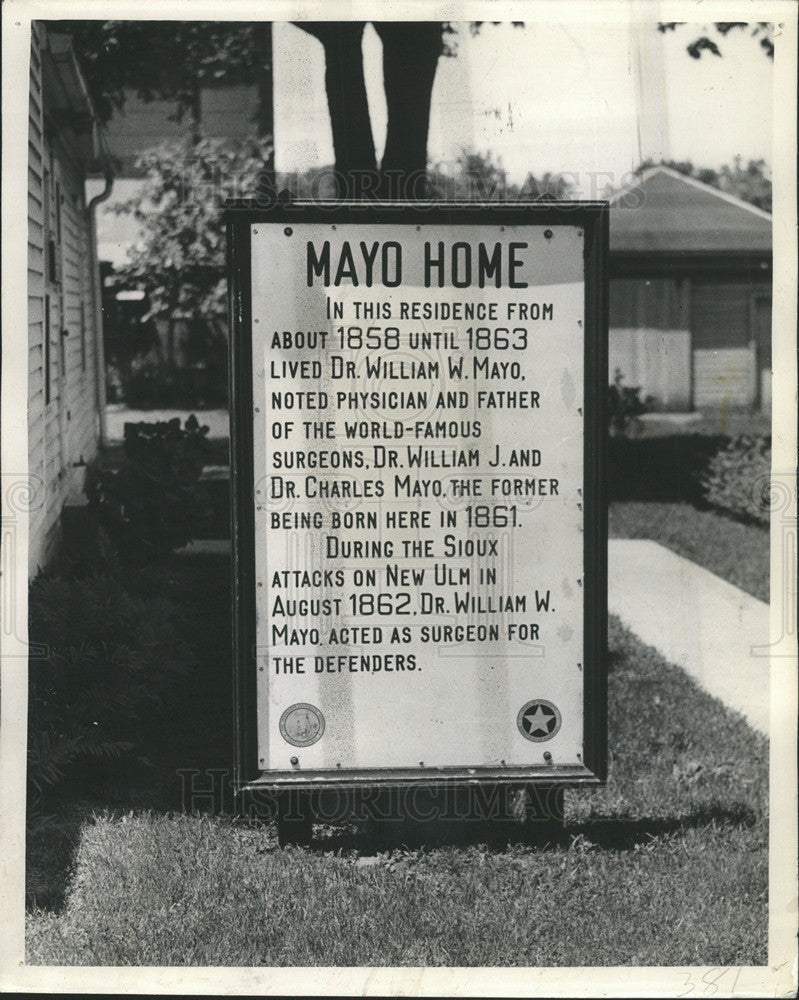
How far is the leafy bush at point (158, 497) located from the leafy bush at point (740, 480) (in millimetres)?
5564

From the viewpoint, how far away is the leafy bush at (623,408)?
16375mm

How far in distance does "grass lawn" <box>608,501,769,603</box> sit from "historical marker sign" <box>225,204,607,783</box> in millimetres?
4966

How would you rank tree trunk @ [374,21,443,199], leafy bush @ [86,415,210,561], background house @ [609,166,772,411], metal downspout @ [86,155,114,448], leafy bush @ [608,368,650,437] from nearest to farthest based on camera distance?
1. tree trunk @ [374,21,443,199]
2. leafy bush @ [86,415,210,561]
3. metal downspout @ [86,155,114,448]
4. leafy bush @ [608,368,650,437]
5. background house @ [609,166,772,411]

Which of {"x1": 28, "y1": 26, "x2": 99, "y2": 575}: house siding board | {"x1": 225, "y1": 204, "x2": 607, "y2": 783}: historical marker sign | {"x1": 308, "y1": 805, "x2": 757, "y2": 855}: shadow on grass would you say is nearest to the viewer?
{"x1": 225, "y1": 204, "x2": 607, "y2": 783}: historical marker sign

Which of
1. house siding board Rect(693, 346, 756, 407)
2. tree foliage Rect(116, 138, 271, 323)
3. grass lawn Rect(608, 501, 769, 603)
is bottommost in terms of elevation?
grass lawn Rect(608, 501, 769, 603)

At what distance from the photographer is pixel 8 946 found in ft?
10.7

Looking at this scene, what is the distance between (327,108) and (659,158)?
1218 millimetres

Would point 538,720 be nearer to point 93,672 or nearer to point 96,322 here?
point 93,672

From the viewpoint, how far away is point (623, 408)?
652 inches

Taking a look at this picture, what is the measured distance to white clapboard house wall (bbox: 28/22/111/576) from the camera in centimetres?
589

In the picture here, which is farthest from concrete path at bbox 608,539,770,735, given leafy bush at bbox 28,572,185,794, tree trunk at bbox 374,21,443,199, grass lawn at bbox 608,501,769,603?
tree trunk at bbox 374,21,443,199

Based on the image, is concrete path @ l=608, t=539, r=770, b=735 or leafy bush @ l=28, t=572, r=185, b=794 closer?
leafy bush @ l=28, t=572, r=185, b=794

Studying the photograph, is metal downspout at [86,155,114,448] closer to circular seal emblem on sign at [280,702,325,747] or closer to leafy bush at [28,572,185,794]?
leafy bush at [28,572,185,794]

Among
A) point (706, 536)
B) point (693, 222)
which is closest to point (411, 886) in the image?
point (706, 536)
